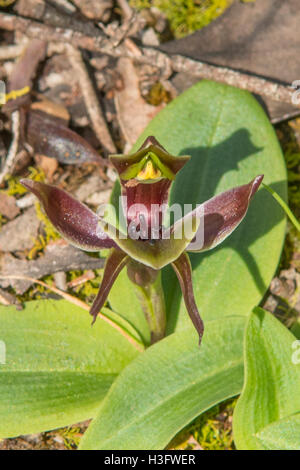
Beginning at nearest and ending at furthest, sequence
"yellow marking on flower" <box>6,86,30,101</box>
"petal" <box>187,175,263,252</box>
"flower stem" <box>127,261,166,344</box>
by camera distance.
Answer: "petal" <box>187,175,263,252</box>, "flower stem" <box>127,261,166,344</box>, "yellow marking on flower" <box>6,86,30,101</box>

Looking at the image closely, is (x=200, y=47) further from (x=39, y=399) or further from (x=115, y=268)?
(x=39, y=399)

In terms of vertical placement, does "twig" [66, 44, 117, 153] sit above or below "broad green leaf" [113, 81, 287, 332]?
above

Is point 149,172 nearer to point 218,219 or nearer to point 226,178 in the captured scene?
point 218,219

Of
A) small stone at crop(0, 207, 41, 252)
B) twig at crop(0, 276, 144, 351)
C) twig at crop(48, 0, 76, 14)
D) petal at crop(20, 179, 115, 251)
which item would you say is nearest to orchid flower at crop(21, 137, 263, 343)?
petal at crop(20, 179, 115, 251)

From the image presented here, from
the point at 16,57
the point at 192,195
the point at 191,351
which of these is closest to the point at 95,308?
the point at 191,351

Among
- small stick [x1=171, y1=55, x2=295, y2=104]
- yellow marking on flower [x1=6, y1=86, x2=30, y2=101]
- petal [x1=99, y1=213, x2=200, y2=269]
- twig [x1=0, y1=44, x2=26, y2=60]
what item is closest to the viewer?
petal [x1=99, y1=213, x2=200, y2=269]

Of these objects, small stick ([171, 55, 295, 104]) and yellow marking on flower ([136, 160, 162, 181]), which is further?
small stick ([171, 55, 295, 104])

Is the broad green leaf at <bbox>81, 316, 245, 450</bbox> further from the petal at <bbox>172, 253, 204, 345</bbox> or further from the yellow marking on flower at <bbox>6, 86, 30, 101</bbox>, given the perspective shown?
the yellow marking on flower at <bbox>6, 86, 30, 101</bbox>

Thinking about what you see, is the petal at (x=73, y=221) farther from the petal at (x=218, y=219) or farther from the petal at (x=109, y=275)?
the petal at (x=218, y=219)
